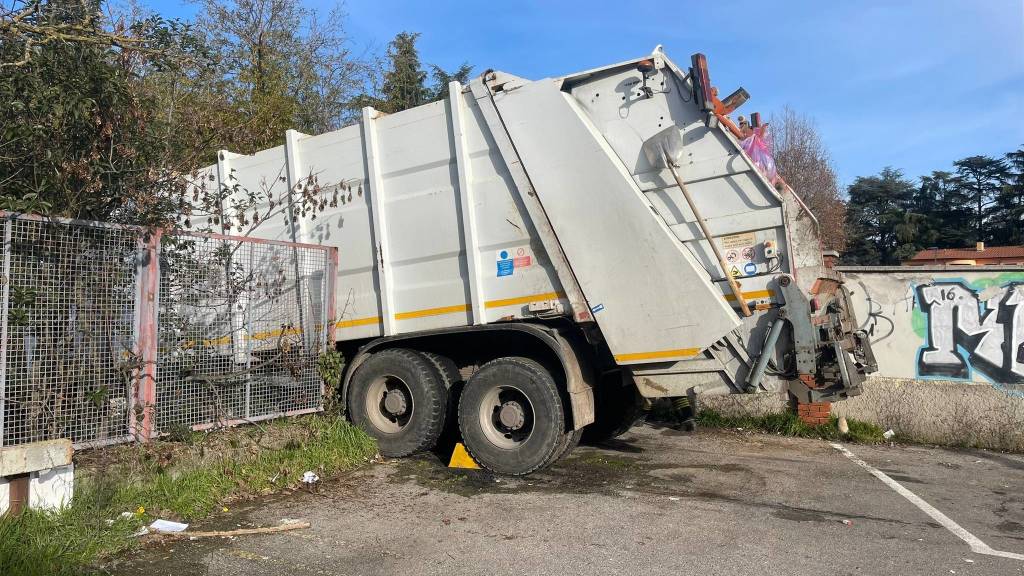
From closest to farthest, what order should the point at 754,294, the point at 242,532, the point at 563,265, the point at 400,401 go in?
the point at 242,532 → the point at 754,294 → the point at 563,265 → the point at 400,401

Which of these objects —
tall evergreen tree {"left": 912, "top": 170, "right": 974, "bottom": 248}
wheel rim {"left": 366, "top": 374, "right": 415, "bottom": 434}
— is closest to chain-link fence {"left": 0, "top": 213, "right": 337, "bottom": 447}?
wheel rim {"left": 366, "top": 374, "right": 415, "bottom": 434}

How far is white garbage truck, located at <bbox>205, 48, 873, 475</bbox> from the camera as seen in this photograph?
5.25 meters

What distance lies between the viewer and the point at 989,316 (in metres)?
7.75

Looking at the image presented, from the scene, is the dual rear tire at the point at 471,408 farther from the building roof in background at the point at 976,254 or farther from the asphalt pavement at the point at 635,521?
the building roof in background at the point at 976,254

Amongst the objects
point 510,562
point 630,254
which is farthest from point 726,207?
point 510,562

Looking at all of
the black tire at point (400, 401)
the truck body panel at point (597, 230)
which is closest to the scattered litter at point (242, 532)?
the black tire at point (400, 401)

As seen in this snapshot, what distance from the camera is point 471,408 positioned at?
5953 mm

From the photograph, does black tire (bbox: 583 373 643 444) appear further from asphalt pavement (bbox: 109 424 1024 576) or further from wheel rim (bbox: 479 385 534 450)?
wheel rim (bbox: 479 385 534 450)

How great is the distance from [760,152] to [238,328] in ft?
13.8

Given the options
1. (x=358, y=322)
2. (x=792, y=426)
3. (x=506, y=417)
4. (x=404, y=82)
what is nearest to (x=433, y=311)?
(x=358, y=322)

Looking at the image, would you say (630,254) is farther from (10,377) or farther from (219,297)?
(10,377)

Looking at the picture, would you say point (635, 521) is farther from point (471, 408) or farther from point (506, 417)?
point (471, 408)

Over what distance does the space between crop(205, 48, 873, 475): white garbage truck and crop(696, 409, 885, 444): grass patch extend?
2.13 meters

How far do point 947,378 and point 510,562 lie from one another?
6.15 m
